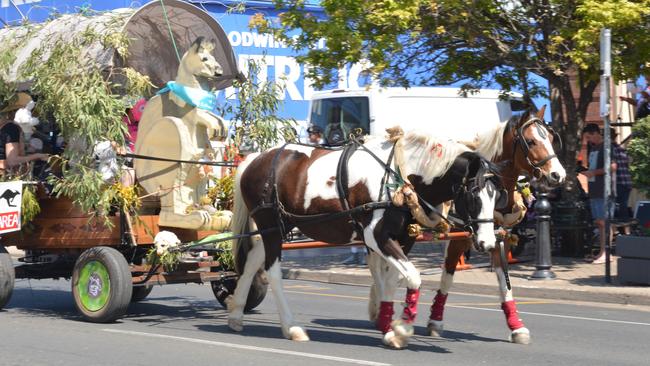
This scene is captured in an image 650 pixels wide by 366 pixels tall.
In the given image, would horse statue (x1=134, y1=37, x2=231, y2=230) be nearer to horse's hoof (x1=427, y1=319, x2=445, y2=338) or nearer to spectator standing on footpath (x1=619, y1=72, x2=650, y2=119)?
horse's hoof (x1=427, y1=319, x2=445, y2=338)

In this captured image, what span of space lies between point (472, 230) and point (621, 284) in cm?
617

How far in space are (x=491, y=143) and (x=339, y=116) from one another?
11.3 meters

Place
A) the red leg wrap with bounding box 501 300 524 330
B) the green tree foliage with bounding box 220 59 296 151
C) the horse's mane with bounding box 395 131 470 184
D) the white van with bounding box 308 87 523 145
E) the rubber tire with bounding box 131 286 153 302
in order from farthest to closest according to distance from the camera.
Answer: the white van with bounding box 308 87 523 145 < the rubber tire with bounding box 131 286 153 302 < the green tree foliage with bounding box 220 59 296 151 < the red leg wrap with bounding box 501 300 524 330 < the horse's mane with bounding box 395 131 470 184

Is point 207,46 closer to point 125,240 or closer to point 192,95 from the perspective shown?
point 192,95

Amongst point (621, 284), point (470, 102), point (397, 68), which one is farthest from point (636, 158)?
point (470, 102)

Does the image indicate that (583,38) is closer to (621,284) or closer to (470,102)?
(621,284)

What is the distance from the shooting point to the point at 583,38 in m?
15.1

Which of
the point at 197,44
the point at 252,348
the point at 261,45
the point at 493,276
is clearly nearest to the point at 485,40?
the point at 493,276

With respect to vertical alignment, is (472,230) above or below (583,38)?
below

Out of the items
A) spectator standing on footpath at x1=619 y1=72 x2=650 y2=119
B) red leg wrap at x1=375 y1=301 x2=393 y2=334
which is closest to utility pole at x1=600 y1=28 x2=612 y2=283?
spectator standing on footpath at x1=619 y1=72 x2=650 y2=119

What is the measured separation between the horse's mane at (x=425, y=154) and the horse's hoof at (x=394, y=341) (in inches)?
55.6

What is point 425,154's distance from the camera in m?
9.66

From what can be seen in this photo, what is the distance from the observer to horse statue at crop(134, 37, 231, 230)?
11117 millimetres

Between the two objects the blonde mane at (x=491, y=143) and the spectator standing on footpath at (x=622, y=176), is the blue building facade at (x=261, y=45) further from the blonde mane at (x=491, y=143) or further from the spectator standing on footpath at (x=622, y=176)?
the blonde mane at (x=491, y=143)
